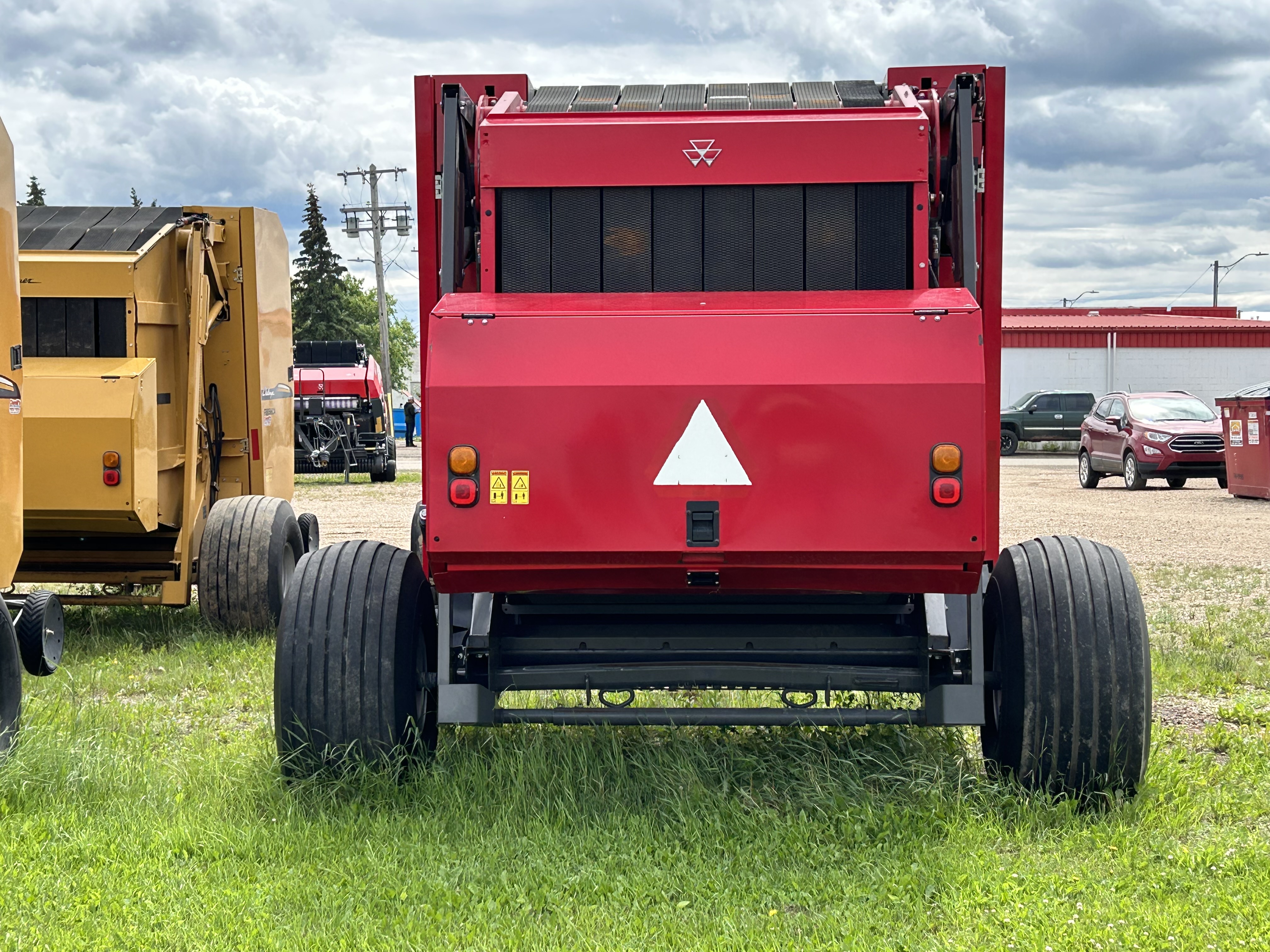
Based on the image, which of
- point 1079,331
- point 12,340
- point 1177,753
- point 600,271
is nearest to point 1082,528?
point 1177,753

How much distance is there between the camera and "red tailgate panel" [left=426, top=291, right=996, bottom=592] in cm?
451

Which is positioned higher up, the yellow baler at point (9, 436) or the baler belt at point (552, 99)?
the baler belt at point (552, 99)

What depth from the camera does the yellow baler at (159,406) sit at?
8000mm

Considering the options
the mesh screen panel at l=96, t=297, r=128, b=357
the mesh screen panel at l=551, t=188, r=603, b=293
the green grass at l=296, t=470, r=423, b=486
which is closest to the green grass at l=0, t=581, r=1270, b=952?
the mesh screen panel at l=551, t=188, r=603, b=293

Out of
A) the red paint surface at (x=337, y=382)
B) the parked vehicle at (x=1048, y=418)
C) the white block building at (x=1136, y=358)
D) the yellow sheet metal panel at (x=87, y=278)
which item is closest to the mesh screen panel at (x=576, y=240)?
the yellow sheet metal panel at (x=87, y=278)

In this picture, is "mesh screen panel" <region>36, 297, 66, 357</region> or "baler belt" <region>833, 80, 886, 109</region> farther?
"mesh screen panel" <region>36, 297, 66, 357</region>

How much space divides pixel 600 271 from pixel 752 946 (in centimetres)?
266

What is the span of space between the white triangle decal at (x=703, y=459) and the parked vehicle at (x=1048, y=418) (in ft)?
110

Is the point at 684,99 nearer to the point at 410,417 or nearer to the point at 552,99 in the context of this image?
the point at 552,99

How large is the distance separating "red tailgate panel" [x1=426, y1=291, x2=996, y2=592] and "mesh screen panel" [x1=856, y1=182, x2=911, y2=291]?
2.43 feet

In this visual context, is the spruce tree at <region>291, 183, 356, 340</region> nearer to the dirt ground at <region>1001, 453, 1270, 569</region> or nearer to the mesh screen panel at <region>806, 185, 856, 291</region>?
the dirt ground at <region>1001, 453, 1270, 569</region>

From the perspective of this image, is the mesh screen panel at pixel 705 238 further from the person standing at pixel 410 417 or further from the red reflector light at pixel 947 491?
the person standing at pixel 410 417

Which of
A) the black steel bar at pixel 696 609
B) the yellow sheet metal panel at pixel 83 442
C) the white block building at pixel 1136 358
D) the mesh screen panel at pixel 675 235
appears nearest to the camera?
the black steel bar at pixel 696 609

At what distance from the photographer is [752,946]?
3814mm
